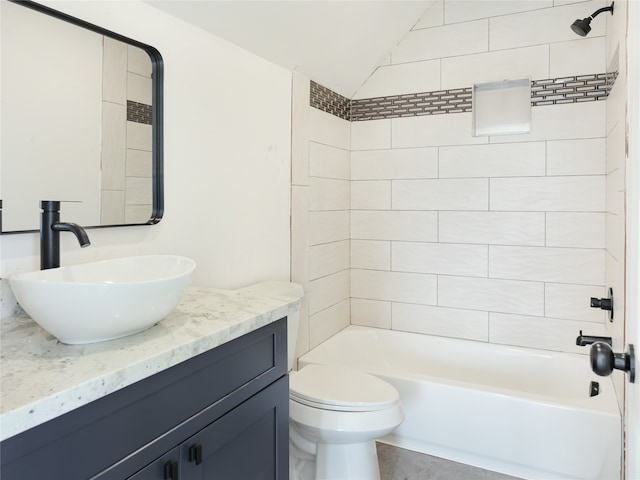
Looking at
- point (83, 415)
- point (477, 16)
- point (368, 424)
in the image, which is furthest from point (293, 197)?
point (83, 415)

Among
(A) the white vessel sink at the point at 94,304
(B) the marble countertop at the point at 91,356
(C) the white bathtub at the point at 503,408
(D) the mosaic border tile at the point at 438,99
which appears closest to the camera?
(B) the marble countertop at the point at 91,356

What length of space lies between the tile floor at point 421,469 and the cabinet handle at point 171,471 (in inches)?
58.9

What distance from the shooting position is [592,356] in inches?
35.7

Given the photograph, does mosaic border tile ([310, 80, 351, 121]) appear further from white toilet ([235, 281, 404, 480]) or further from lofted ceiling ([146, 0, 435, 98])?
white toilet ([235, 281, 404, 480])

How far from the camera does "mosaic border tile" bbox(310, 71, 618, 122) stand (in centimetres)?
261

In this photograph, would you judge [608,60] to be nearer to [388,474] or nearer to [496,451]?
[496,451]

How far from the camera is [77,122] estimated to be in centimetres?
143

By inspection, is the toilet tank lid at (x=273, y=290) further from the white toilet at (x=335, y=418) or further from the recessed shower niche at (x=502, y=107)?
the recessed shower niche at (x=502, y=107)

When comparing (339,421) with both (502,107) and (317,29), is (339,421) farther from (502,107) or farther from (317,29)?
(502,107)

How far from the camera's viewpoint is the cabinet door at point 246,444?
1.11 m

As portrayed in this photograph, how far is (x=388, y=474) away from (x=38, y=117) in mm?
2129

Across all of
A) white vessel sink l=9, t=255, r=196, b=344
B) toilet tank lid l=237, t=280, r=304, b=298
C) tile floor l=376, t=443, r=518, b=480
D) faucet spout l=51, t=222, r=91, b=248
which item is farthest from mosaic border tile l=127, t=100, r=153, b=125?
tile floor l=376, t=443, r=518, b=480

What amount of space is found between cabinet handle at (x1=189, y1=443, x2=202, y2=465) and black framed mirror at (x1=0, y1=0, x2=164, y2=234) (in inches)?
30.5

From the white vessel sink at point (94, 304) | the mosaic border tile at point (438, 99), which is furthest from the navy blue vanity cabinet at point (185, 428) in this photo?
the mosaic border tile at point (438, 99)
